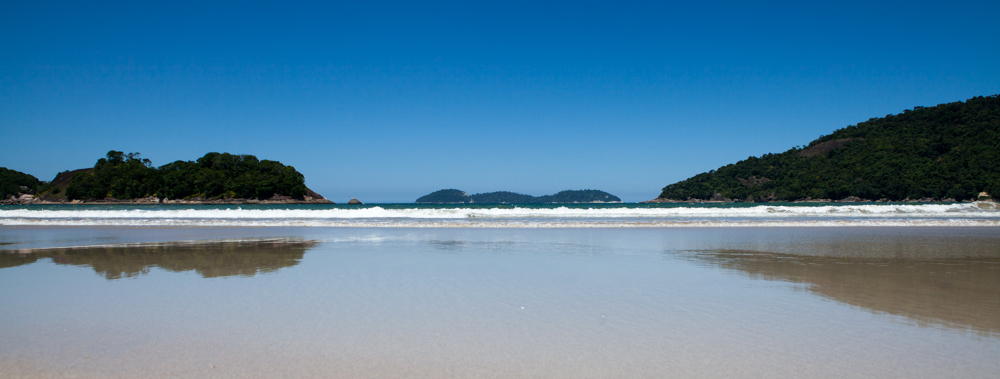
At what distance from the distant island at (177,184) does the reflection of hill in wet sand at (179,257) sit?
252 ft

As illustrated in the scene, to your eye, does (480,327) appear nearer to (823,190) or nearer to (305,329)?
(305,329)

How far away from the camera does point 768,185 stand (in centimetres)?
9206

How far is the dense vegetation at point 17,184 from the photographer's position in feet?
303

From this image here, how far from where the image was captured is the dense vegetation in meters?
92.4

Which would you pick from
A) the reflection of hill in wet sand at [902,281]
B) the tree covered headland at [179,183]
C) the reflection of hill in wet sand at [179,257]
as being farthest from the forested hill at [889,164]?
the tree covered headland at [179,183]

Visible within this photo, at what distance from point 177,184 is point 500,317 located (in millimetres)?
93968

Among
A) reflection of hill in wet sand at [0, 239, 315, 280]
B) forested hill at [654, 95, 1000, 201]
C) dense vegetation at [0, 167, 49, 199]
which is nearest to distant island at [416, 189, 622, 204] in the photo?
forested hill at [654, 95, 1000, 201]

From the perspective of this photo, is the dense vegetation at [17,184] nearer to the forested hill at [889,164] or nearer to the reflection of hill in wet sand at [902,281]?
the reflection of hill in wet sand at [902,281]

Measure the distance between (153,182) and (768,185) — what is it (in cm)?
11500

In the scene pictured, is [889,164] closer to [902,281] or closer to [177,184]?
[902,281]

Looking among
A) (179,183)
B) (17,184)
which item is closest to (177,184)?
(179,183)

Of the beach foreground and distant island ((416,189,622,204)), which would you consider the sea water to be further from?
distant island ((416,189,622,204))

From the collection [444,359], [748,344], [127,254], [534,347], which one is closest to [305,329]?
[444,359]

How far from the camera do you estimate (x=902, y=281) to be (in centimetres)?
553
